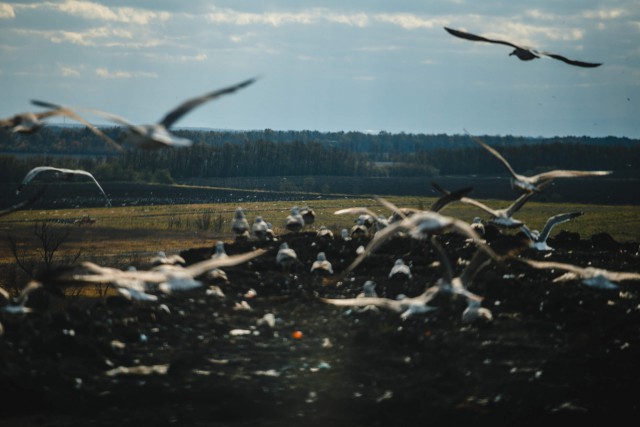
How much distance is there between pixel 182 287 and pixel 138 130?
454 cm

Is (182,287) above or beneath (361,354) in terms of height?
above

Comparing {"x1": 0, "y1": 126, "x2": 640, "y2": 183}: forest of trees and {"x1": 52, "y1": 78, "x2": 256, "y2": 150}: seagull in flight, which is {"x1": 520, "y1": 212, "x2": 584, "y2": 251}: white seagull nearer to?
{"x1": 52, "y1": 78, "x2": 256, "y2": 150}: seagull in flight

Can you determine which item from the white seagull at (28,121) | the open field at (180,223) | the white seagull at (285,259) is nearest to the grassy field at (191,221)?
the open field at (180,223)

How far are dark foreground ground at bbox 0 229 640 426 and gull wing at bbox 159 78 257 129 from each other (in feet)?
15.6

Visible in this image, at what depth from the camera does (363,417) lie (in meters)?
15.0

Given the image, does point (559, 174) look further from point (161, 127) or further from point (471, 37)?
point (161, 127)

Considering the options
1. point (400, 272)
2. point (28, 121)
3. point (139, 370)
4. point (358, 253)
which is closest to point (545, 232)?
point (358, 253)

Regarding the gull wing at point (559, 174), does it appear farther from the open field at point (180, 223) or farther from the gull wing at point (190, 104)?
the open field at point (180, 223)

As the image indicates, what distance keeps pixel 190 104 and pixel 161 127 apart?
529 millimetres

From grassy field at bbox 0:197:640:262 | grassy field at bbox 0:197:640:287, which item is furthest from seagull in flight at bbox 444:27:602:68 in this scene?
grassy field at bbox 0:197:640:262

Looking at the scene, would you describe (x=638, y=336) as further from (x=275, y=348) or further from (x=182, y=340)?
(x=182, y=340)

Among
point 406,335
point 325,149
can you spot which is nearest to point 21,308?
point 406,335

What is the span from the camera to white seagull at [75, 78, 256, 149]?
480 inches

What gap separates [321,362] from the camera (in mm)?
17172
